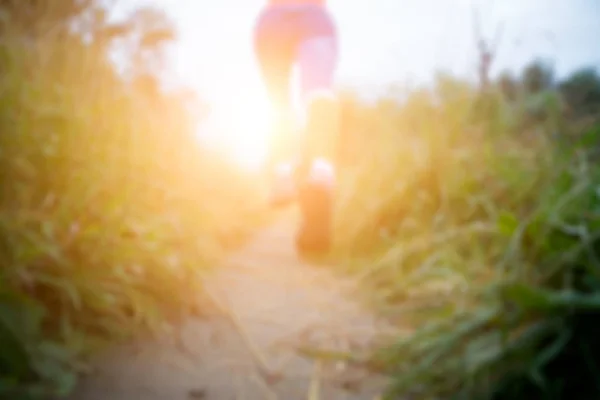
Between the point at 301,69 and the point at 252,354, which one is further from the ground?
the point at 301,69

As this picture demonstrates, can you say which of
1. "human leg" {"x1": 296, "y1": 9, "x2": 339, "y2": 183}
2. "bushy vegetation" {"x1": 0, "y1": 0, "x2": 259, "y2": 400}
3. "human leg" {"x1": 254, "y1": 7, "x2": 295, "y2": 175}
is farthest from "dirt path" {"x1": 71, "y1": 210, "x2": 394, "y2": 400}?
"human leg" {"x1": 254, "y1": 7, "x2": 295, "y2": 175}

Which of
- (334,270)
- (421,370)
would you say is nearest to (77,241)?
(421,370)

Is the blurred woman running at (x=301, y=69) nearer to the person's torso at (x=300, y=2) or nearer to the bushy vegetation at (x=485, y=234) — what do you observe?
the person's torso at (x=300, y=2)

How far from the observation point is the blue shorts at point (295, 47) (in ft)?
5.02

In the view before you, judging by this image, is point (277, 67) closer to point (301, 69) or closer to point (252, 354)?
point (301, 69)

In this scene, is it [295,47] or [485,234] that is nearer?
[485,234]

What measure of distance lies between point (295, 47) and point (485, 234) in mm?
1013

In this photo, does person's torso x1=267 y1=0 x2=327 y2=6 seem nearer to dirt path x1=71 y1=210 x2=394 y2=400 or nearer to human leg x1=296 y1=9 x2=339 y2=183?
human leg x1=296 y1=9 x2=339 y2=183

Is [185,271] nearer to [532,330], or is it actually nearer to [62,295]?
[62,295]

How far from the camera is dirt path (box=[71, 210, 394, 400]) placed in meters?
0.61

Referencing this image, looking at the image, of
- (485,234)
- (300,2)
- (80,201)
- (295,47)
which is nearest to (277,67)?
(295,47)

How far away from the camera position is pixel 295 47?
1634 mm

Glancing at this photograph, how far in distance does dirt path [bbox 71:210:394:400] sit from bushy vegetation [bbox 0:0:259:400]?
0.05 meters

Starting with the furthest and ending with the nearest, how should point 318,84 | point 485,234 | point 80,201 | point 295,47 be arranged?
point 295,47 < point 318,84 < point 485,234 < point 80,201
